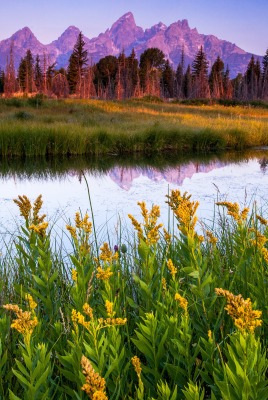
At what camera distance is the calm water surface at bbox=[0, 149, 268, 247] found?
350 inches

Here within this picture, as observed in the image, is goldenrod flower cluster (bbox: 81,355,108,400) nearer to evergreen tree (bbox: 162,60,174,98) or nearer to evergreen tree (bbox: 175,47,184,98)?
evergreen tree (bbox: 175,47,184,98)

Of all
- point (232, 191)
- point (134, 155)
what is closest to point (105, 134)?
point (134, 155)

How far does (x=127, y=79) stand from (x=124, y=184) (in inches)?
2312

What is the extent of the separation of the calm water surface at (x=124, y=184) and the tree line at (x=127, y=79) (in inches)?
1784

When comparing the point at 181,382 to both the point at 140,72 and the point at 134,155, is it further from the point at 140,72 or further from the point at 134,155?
the point at 140,72

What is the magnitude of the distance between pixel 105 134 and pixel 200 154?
12.1 feet

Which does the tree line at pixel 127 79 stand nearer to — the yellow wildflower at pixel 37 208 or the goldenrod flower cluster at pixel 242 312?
the yellow wildflower at pixel 37 208

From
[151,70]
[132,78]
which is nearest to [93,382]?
[151,70]

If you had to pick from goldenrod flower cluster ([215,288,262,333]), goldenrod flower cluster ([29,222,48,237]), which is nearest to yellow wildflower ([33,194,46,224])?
goldenrod flower cluster ([29,222,48,237])

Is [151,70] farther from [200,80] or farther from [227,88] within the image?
[227,88]

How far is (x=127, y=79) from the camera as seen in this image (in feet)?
225

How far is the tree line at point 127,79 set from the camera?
63.8 metres

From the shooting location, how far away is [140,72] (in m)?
75.9

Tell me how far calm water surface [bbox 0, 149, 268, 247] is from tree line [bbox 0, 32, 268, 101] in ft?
149
